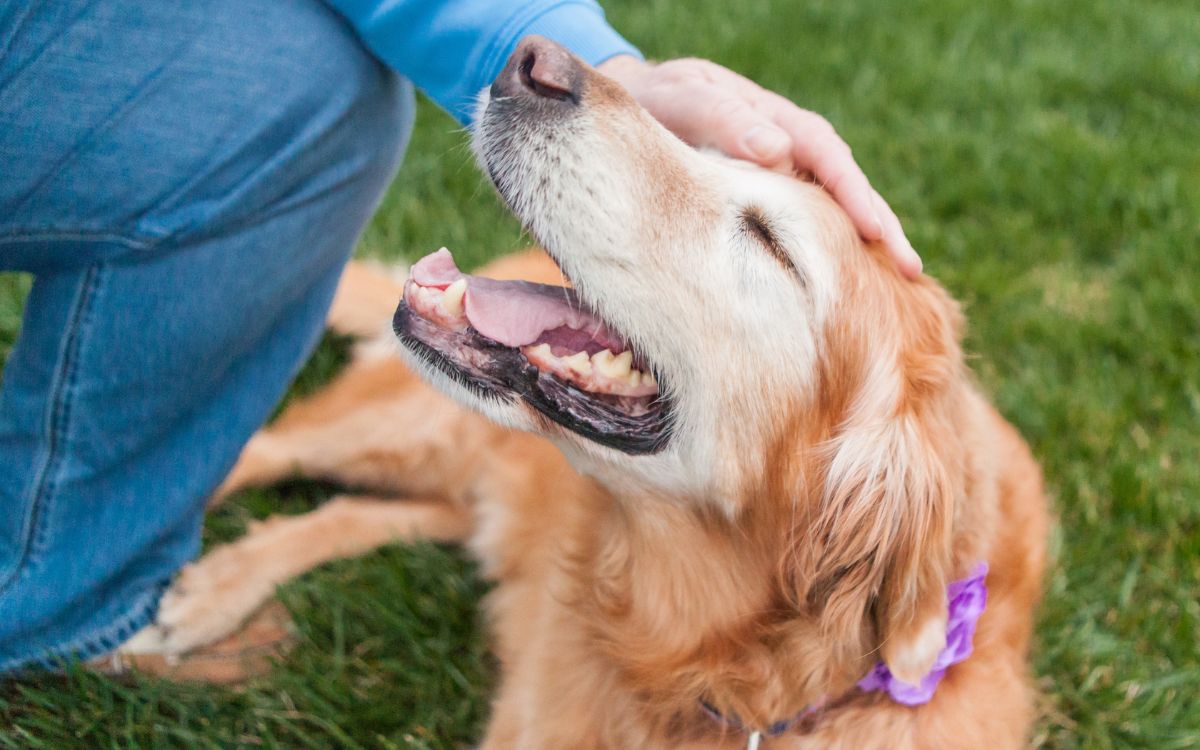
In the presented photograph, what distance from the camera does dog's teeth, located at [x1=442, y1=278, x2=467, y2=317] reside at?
1.98 m

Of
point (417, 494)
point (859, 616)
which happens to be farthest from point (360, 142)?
point (859, 616)

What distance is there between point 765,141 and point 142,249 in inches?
50.3

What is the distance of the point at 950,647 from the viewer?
6.69 ft

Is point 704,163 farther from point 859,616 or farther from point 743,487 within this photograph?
point 859,616

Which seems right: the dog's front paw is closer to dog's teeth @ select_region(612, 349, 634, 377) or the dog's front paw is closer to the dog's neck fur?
the dog's neck fur

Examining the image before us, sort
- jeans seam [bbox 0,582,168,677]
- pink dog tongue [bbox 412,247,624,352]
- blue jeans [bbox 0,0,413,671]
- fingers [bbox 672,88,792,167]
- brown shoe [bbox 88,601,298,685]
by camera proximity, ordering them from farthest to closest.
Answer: brown shoe [bbox 88,601,298,685]
jeans seam [bbox 0,582,168,677]
fingers [bbox 672,88,792,167]
pink dog tongue [bbox 412,247,624,352]
blue jeans [bbox 0,0,413,671]

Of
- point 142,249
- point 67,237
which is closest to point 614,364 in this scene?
point 142,249

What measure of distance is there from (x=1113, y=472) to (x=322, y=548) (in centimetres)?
232

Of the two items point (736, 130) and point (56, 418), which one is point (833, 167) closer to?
point (736, 130)

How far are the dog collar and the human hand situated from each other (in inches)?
25.8

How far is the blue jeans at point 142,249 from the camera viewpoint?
6.22 feet

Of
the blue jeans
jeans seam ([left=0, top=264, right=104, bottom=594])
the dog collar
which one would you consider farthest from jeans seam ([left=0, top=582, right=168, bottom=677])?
the dog collar

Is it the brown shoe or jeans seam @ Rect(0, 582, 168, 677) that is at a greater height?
jeans seam @ Rect(0, 582, 168, 677)

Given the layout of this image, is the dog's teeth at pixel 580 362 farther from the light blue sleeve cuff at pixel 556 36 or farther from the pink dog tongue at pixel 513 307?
the light blue sleeve cuff at pixel 556 36
